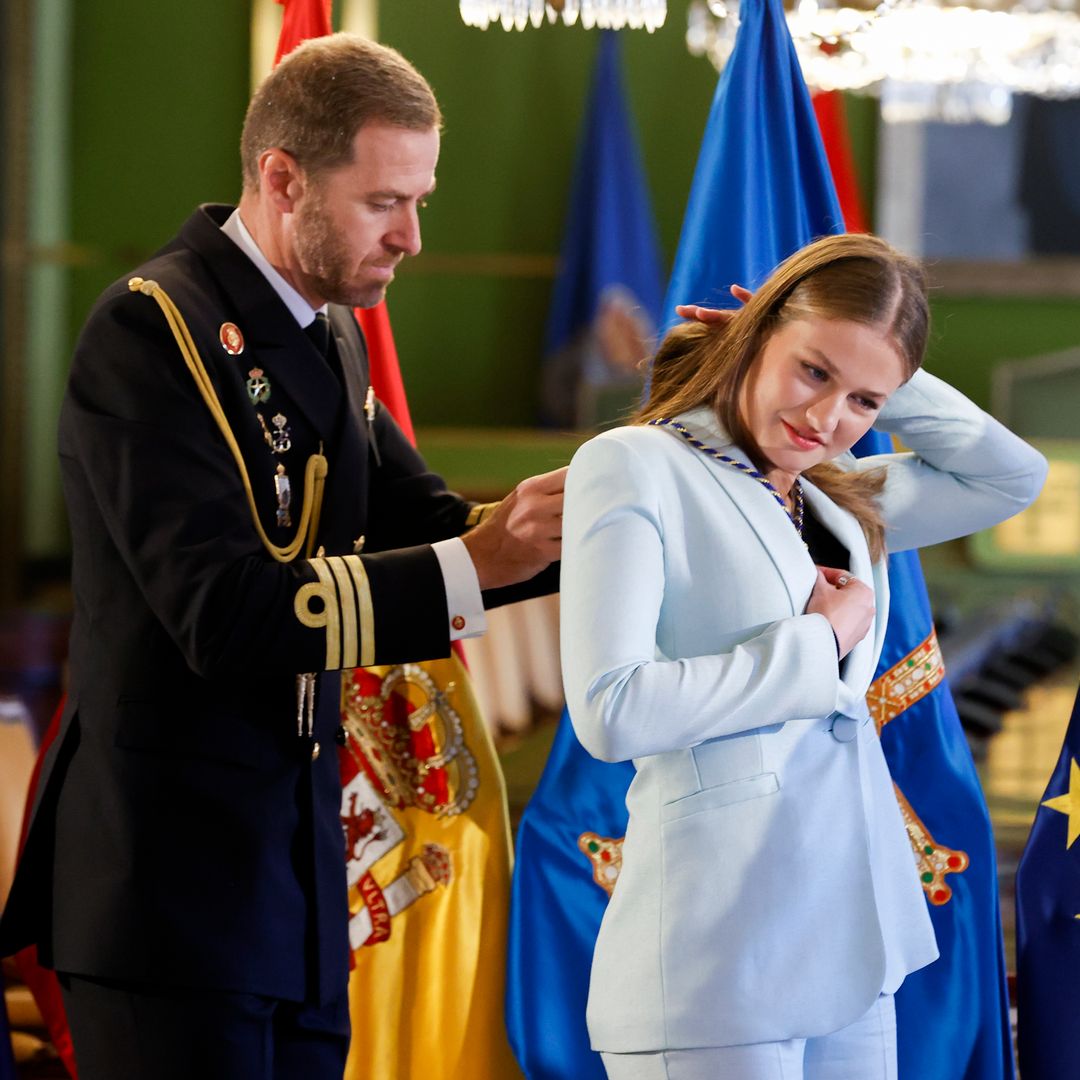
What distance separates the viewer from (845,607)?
1457mm

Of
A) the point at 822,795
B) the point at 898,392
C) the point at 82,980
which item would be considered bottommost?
the point at 82,980

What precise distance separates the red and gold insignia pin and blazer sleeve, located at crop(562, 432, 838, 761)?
47 cm

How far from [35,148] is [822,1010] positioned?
7636mm

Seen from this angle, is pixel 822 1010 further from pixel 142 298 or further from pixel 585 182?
pixel 585 182

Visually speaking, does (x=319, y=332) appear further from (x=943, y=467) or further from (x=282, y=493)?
(x=943, y=467)

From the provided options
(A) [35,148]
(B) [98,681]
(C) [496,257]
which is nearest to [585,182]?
(C) [496,257]

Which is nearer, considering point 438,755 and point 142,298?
point 142,298

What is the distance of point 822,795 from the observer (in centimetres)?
145

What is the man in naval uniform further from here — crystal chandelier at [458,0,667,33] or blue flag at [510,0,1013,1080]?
crystal chandelier at [458,0,667,33]

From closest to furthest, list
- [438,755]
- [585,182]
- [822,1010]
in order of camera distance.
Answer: [822,1010]
[438,755]
[585,182]

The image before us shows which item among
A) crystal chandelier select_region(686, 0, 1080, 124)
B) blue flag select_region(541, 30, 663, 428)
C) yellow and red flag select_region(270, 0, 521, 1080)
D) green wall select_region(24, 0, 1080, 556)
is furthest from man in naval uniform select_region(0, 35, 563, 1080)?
green wall select_region(24, 0, 1080, 556)

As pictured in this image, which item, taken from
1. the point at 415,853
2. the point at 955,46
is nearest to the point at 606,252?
the point at 955,46

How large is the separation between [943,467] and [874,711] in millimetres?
398

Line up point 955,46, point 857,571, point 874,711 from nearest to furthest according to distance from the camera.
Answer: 1. point 857,571
2. point 874,711
3. point 955,46
